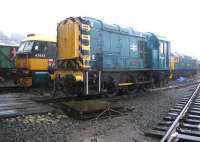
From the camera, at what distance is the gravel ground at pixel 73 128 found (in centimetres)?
596

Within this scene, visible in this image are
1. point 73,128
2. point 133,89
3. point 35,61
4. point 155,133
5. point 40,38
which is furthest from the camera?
point 40,38

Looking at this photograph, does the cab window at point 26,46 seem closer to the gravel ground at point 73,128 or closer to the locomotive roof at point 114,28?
the locomotive roof at point 114,28

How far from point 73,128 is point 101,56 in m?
5.93

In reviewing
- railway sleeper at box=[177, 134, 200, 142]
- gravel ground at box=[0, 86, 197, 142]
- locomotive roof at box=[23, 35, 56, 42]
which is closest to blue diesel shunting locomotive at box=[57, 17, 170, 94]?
locomotive roof at box=[23, 35, 56, 42]

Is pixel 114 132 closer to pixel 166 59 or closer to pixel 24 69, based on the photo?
pixel 24 69

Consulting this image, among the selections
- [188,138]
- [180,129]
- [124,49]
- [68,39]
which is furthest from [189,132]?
[124,49]

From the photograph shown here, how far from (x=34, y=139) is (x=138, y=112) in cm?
400

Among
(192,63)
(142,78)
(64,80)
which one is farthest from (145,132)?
(192,63)

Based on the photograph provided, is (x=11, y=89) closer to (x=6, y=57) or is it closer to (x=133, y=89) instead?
(x=133, y=89)

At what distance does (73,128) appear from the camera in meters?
6.91

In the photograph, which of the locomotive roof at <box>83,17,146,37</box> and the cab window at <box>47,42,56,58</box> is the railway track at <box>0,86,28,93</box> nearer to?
the cab window at <box>47,42,56,58</box>

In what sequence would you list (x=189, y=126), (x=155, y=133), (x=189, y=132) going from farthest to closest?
(x=189, y=126), (x=155, y=133), (x=189, y=132)

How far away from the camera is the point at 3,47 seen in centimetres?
2169

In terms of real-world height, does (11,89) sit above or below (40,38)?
below
